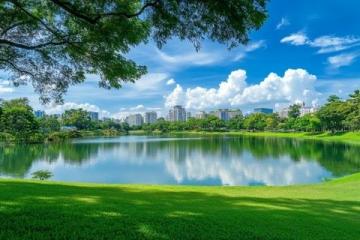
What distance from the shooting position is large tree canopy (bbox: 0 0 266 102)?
20.7 feet

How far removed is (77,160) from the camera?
40.6 meters

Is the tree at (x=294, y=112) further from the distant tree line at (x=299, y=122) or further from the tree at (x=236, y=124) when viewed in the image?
the tree at (x=236, y=124)

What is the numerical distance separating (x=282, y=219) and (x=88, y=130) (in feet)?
448

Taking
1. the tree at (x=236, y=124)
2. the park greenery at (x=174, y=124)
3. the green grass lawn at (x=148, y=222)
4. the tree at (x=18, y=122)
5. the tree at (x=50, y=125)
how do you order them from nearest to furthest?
the green grass lawn at (x=148, y=222) < the tree at (x=18, y=122) < the park greenery at (x=174, y=124) < the tree at (x=50, y=125) < the tree at (x=236, y=124)

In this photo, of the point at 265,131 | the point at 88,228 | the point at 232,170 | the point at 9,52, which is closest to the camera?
the point at 88,228

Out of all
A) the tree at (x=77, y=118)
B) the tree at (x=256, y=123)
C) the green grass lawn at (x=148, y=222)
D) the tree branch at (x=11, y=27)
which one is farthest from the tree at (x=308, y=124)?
the tree branch at (x=11, y=27)

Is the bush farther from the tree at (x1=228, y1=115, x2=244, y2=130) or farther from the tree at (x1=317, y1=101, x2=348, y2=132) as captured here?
the tree at (x1=228, y1=115, x2=244, y2=130)

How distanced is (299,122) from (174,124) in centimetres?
7268

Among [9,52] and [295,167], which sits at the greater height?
[9,52]

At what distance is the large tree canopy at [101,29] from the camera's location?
6320mm

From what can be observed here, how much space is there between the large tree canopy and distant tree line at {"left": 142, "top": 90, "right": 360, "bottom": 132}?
240 feet

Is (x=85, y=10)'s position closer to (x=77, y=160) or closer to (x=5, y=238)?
(x=5, y=238)

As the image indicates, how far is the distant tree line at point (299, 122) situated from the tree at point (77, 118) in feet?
145

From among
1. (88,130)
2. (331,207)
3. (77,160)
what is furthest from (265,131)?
(331,207)
